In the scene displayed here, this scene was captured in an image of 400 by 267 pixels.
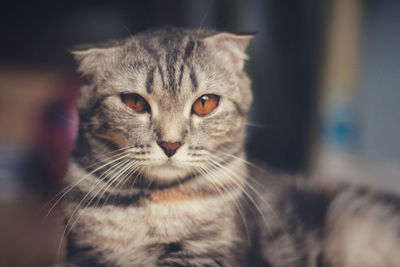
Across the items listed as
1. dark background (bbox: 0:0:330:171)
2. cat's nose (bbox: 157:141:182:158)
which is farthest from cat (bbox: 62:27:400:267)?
dark background (bbox: 0:0:330:171)

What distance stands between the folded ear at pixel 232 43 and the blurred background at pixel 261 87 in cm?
3

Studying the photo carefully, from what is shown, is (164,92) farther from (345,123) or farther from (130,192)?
(345,123)

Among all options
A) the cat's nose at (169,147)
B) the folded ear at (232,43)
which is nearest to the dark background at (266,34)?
the folded ear at (232,43)

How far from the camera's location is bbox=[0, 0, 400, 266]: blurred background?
0.83m

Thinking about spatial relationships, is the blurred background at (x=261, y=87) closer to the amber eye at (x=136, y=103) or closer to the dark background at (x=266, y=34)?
A: the dark background at (x=266, y=34)

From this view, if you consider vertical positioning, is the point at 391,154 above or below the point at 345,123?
below

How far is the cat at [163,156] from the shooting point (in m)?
0.49

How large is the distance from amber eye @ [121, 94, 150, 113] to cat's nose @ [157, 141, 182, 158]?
6cm

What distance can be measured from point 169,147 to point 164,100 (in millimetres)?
65

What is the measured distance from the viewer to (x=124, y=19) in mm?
781

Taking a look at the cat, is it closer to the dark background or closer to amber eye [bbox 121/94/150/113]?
amber eye [bbox 121/94/150/113]

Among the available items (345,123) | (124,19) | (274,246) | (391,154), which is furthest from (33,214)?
(391,154)

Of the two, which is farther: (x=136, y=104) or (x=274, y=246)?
(x=274, y=246)

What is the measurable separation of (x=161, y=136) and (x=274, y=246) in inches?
12.1
